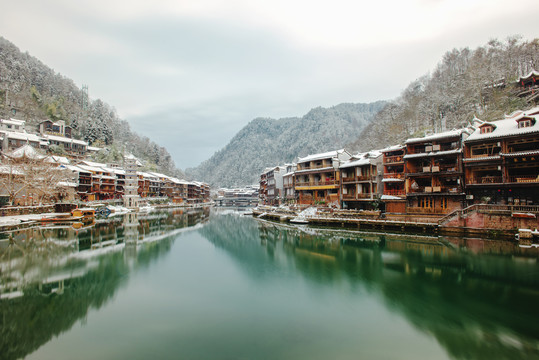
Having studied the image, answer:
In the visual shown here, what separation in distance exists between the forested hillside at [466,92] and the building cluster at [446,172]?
22.5 metres

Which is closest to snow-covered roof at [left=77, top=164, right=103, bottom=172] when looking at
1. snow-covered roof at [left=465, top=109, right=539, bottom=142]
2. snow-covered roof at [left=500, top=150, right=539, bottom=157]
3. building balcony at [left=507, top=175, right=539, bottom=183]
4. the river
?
the river

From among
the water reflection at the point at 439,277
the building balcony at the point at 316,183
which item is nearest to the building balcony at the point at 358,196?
the building balcony at the point at 316,183

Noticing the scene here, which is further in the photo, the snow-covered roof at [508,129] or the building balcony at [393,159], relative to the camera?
the building balcony at [393,159]

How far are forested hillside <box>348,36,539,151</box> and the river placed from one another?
3918 cm

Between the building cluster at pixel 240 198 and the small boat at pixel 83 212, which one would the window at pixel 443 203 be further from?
the building cluster at pixel 240 198

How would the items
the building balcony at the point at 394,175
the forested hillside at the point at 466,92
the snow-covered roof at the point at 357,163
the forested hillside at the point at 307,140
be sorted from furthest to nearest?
the forested hillside at the point at 307,140 < the forested hillside at the point at 466,92 < the snow-covered roof at the point at 357,163 < the building balcony at the point at 394,175

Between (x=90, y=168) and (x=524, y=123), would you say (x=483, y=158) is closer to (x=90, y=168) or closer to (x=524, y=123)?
(x=524, y=123)

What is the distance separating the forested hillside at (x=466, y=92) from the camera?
49781mm

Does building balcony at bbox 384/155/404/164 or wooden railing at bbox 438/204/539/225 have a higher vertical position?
building balcony at bbox 384/155/404/164

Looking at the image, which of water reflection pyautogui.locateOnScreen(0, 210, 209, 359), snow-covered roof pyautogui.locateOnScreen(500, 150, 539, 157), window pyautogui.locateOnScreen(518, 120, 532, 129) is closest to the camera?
water reflection pyautogui.locateOnScreen(0, 210, 209, 359)

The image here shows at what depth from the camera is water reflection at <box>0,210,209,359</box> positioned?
9.91m

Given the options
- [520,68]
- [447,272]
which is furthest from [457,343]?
[520,68]

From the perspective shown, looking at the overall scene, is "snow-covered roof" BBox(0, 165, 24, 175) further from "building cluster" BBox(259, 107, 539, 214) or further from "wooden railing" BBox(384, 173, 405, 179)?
"wooden railing" BBox(384, 173, 405, 179)

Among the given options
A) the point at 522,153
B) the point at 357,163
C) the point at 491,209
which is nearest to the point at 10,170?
the point at 357,163
